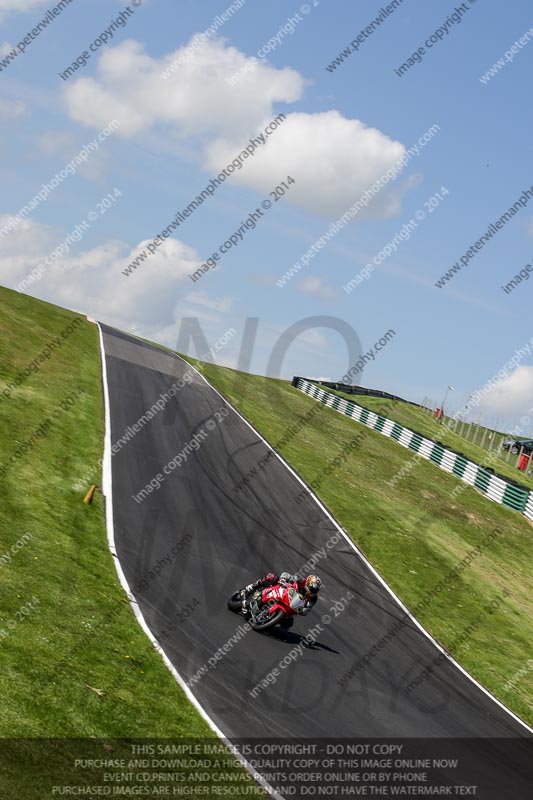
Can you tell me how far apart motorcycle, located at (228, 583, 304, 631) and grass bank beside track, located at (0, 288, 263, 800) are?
8.44 feet

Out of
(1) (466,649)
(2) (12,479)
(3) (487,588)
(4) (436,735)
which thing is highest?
(3) (487,588)

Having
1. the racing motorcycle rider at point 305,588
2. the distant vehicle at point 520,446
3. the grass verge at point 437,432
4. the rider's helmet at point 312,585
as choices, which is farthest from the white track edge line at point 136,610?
the distant vehicle at point 520,446

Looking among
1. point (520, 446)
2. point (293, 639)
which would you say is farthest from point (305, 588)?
point (520, 446)

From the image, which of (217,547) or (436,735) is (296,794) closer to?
(436,735)

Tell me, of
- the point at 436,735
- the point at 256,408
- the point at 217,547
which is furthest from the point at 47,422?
the point at 256,408

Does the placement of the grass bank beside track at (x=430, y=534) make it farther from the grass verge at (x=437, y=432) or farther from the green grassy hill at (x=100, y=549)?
the grass verge at (x=437, y=432)

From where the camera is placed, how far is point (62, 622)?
12.2m

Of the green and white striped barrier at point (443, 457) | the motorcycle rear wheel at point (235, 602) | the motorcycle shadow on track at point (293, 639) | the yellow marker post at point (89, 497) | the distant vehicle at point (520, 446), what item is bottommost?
the yellow marker post at point (89, 497)

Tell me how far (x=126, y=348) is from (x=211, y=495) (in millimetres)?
24426

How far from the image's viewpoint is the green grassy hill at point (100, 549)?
10422mm

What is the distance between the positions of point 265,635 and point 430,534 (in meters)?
16.1

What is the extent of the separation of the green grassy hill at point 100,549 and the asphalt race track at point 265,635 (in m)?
0.77

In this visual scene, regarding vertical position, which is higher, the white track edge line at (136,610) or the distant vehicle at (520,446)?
the distant vehicle at (520,446)

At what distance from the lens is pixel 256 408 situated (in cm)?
4319
